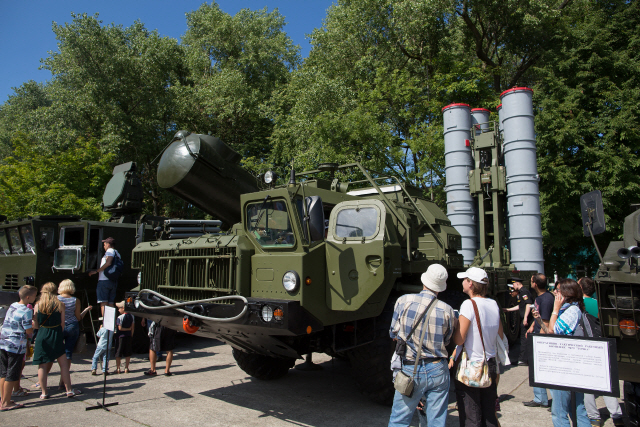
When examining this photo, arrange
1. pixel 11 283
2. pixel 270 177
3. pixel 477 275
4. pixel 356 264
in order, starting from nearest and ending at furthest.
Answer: pixel 477 275 < pixel 356 264 < pixel 270 177 < pixel 11 283

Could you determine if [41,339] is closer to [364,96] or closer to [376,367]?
[376,367]

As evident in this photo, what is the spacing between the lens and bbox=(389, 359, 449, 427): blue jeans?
3.65 m

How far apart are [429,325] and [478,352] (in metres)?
0.45

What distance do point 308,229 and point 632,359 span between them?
322cm

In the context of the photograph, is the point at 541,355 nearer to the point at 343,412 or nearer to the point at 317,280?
the point at 317,280

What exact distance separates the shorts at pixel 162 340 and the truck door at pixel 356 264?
136 inches

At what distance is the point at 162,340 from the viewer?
712 centimetres

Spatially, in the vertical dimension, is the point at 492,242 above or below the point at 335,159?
below

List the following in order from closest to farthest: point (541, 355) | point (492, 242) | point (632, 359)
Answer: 1. point (541, 355)
2. point (632, 359)
3. point (492, 242)

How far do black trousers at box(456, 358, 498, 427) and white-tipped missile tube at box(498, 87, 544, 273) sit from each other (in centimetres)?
654

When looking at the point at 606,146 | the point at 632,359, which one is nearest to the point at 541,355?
the point at 632,359

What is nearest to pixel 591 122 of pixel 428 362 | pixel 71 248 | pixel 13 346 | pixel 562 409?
pixel 562 409

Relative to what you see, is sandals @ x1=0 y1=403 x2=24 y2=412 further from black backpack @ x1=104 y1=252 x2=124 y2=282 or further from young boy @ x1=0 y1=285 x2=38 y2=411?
black backpack @ x1=104 y1=252 x2=124 y2=282

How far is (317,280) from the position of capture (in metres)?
4.89
